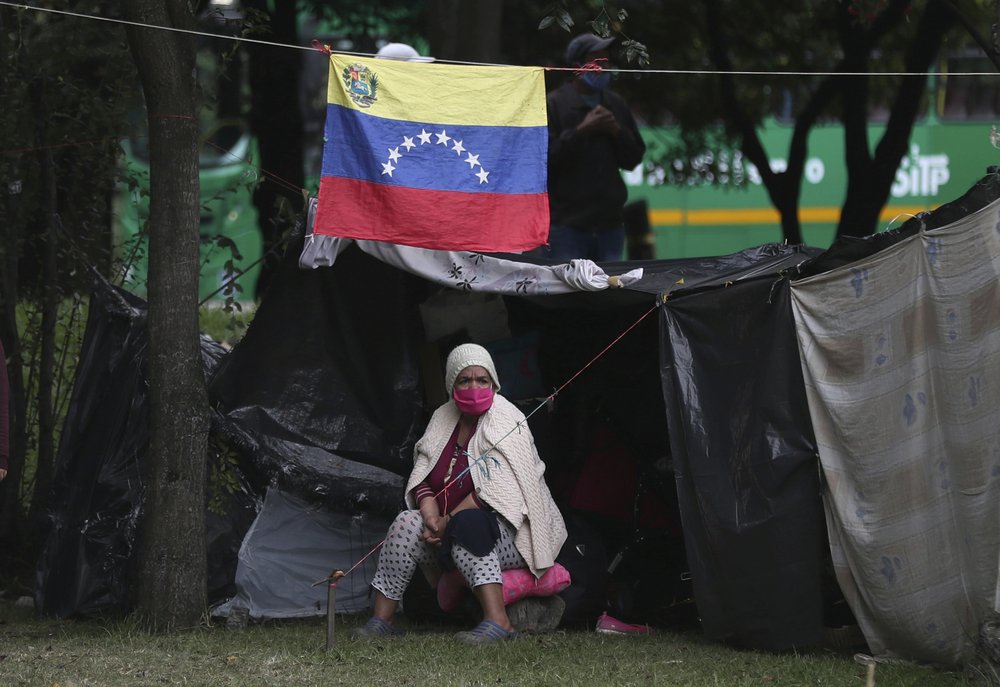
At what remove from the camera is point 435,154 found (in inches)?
232

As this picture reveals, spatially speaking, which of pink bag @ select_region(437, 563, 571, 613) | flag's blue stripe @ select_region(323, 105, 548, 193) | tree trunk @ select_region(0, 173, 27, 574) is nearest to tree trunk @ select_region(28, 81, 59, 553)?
tree trunk @ select_region(0, 173, 27, 574)

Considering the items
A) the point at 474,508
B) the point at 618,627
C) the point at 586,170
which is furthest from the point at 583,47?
the point at 618,627

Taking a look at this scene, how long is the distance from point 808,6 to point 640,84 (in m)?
1.99

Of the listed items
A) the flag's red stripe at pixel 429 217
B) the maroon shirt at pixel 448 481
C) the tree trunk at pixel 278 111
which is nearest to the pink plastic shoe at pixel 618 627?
the maroon shirt at pixel 448 481

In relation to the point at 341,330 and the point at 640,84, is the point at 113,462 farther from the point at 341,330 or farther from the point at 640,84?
the point at 640,84

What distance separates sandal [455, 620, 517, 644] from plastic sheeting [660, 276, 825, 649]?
0.83 metres

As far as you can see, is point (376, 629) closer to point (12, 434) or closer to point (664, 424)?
point (664, 424)

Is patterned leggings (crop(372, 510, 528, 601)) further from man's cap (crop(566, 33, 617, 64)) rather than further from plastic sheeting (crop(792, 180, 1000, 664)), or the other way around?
man's cap (crop(566, 33, 617, 64))

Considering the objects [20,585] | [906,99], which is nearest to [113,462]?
[20,585]

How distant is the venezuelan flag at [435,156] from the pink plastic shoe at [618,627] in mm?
1719

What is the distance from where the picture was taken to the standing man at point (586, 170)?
770cm

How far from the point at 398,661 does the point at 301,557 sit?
1.32m

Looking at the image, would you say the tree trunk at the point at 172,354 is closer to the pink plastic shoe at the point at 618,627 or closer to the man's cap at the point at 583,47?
the pink plastic shoe at the point at 618,627

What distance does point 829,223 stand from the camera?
1770cm
